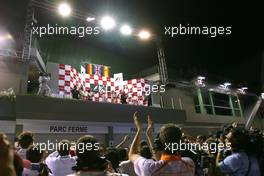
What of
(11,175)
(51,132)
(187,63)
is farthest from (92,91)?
(11,175)

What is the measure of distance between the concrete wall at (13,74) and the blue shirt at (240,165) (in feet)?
23.6

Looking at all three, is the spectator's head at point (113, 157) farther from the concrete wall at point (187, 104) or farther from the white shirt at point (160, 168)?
the concrete wall at point (187, 104)

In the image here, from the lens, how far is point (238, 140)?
8.40 ft

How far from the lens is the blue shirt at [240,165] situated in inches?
95.4

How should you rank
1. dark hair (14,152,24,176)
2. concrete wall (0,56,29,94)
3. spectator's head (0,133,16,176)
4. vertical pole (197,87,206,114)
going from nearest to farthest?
spectator's head (0,133,16,176) < dark hair (14,152,24,176) < concrete wall (0,56,29,94) < vertical pole (197,87,206,114)

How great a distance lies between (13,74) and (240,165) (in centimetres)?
750

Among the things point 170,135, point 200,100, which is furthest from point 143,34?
point 170,135

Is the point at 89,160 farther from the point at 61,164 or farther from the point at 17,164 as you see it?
the point at 61,164

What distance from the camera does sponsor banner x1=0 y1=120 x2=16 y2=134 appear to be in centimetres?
711

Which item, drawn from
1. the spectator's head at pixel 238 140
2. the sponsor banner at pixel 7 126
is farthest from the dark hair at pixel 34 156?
the sponsor banner at pixel 7 126

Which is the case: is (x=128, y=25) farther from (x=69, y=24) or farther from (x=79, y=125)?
(x=79, y=125)

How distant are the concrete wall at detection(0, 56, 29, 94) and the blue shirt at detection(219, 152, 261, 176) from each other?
7.19 metres

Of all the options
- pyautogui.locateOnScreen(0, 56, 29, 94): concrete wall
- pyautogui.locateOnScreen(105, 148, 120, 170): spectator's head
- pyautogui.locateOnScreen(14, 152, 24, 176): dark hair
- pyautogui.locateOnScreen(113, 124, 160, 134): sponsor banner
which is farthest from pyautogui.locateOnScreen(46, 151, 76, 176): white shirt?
pyautogui.locateOnScreen(113, 124, 160, 134): sponsor banner

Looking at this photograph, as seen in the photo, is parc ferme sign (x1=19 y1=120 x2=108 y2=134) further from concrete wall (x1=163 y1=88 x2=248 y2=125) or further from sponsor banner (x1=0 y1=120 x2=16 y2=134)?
concrete wall (x1=163 y1=88 x2=248 y2=125)
